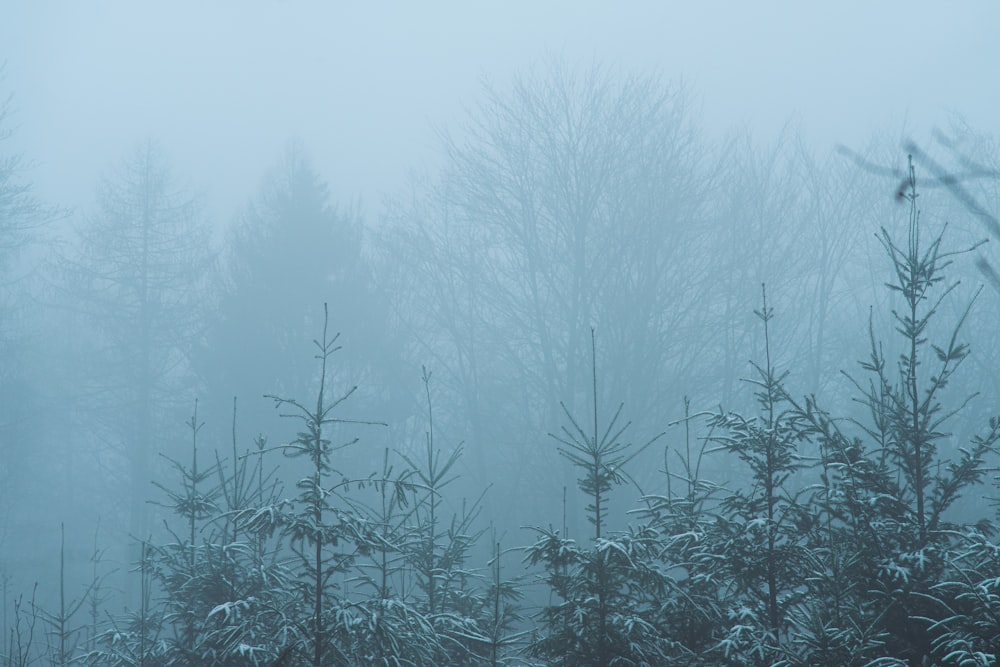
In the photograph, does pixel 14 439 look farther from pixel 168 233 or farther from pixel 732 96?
pixel 732 96

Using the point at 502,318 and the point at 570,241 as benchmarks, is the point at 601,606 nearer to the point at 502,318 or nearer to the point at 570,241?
the point at 570,241

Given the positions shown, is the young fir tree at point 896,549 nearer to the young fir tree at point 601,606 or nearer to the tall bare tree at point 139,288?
the young fir tree at point 601,606

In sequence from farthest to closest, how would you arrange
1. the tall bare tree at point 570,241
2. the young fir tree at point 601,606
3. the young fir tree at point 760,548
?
the tall bare tree at point 570,241, the young fir tree at point 601,606, the young fir tree at point 760,548

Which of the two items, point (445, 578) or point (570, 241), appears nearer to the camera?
point (445, 578)

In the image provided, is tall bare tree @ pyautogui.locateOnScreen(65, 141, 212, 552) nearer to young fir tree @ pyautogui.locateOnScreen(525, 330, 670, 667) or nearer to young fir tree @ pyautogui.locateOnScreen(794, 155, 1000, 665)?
young fir tree @ pyautogui.locateOnScreen(525, 330, 670, 667)

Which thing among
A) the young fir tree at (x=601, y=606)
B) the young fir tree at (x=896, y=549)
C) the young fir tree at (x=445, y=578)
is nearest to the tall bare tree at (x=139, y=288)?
the young fir tree at (x=445, y=578)

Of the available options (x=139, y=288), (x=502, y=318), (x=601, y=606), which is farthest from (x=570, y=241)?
(x=601, y=606)

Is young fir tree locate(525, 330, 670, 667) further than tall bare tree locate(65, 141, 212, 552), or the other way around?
tall bare tree locate(65, 141, 212, 552)

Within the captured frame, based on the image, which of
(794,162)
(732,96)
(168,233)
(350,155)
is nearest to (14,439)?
(168,233)

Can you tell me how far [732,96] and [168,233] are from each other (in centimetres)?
2133

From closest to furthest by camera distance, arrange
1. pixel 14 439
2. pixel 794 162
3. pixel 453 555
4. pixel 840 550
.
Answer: pixel 840 550
pixel 453 555
pixel 14 439
pixel 794 162

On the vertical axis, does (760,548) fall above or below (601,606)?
above

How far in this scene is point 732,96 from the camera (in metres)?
32.7

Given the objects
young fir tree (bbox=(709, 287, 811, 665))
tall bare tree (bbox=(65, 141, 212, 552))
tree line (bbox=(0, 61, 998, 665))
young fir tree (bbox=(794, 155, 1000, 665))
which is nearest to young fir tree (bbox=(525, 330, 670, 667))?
young fir tree (bbox=(709, 287, 811, 665))
